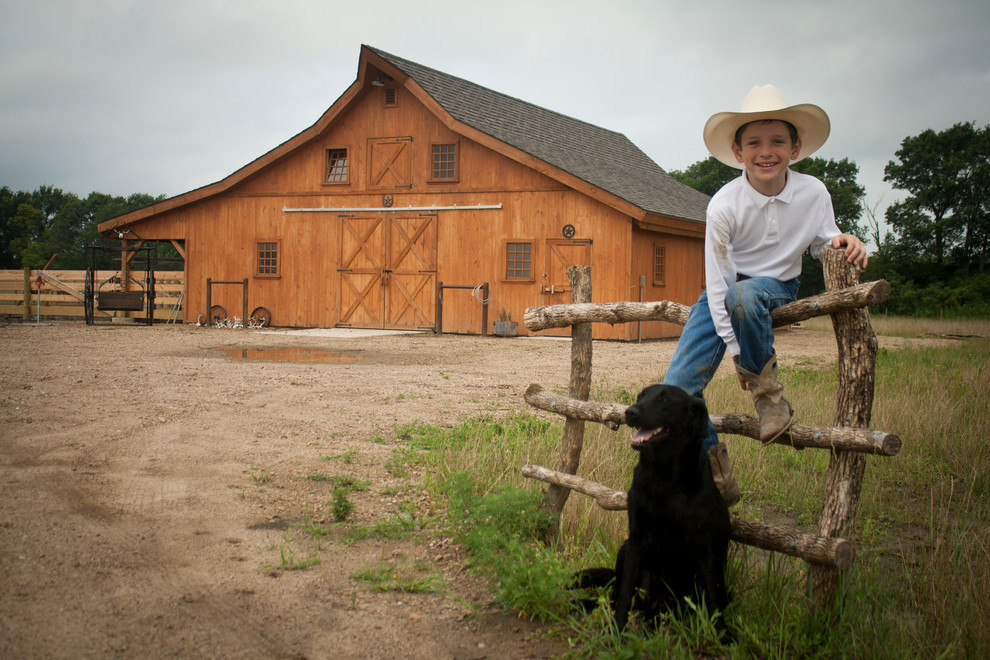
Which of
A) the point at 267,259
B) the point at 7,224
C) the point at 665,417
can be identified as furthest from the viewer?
the point at 7,224

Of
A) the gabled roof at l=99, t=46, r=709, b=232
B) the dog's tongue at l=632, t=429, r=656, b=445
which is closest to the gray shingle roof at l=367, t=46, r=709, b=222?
the gabled roof at l=99, t=46, r=709, b=232

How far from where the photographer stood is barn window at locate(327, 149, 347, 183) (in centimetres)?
2006

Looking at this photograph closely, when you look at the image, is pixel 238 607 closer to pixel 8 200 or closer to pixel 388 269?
pixel 388 269

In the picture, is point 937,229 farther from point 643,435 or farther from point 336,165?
point 643,435

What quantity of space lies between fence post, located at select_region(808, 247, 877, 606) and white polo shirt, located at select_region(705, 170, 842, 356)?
0.50 ft

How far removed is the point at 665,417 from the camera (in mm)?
2939

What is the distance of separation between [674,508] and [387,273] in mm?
17049

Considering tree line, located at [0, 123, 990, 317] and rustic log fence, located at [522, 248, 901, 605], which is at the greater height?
tree line, located at [0, 123, 990, 317]

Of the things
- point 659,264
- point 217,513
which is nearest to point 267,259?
point 659,264

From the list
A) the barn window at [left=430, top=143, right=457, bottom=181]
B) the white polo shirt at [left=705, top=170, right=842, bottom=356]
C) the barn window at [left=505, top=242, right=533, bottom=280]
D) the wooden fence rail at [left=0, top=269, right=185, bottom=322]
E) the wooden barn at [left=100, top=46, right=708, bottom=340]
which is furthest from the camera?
the wooden fence rail at [left=0, top=269, right=185, bottom=322]

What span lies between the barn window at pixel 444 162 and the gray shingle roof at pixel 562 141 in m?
0.92

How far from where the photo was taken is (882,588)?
11.3 feet

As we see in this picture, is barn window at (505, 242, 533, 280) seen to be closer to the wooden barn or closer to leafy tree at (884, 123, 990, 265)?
the wooden barn

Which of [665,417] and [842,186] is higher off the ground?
[842,186]
